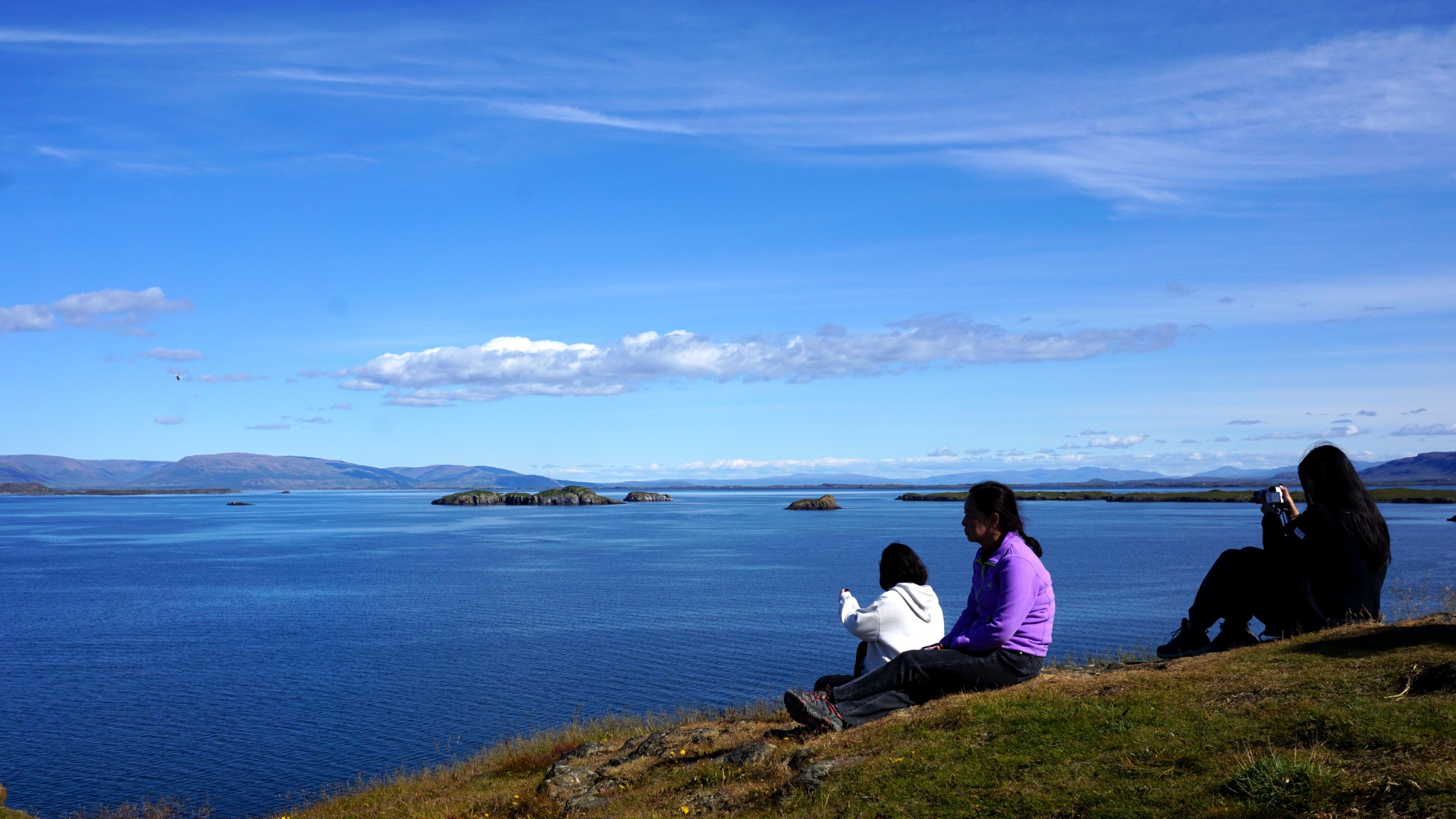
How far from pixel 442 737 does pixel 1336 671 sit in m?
21.4

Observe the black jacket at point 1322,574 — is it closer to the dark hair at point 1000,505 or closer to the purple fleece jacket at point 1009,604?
the purple fleece jacket at point 1009,604

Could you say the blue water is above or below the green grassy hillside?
below

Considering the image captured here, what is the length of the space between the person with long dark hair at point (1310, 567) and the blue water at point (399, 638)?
1634 cm

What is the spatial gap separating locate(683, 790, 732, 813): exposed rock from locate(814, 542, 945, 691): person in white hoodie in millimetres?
1670

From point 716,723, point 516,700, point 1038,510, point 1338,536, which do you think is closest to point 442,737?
point 516,700

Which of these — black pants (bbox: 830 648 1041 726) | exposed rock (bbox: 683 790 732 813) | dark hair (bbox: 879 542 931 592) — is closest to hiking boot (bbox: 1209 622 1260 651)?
black pants (bbox: 830 648 1041 726)

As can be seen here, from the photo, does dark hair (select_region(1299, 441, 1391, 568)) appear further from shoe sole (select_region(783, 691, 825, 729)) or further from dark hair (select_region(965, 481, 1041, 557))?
shoe sole (select_region(783, 691, 825, 729))

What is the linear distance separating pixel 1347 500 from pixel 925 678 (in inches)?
225

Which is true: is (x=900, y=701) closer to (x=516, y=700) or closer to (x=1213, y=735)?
(x=1213, y=735)

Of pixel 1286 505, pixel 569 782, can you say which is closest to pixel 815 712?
pixel 569 782

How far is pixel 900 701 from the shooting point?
407 inches

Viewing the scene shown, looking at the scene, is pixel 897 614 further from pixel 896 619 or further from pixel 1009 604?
pixel 1009 604

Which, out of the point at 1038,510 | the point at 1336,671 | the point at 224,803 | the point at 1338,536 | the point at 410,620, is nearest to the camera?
the point at 1336,671

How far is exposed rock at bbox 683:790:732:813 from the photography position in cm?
923
